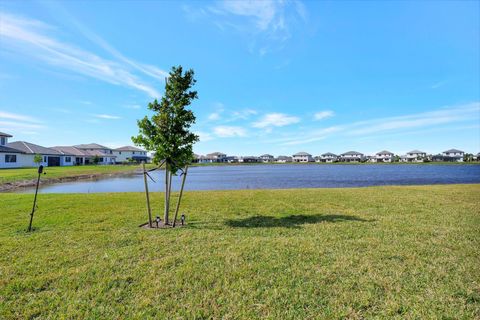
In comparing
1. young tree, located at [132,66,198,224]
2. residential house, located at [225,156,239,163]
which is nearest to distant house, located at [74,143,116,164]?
young tree, located at [132,66,198,224]

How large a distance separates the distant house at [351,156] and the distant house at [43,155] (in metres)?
153

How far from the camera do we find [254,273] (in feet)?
15.8

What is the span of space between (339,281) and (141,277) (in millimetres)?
3695

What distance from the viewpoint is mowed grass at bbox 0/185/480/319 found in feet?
12.3

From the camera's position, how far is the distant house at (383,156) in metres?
155

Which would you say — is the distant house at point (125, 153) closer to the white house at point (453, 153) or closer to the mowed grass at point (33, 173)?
the mowed grass at point (33, 173)

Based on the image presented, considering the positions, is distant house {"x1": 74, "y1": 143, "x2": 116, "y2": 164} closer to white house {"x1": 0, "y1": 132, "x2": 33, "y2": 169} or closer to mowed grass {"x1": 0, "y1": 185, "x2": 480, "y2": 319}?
white house {"x1": 0, "y1": 132, "x2": 33, "y2": 169}

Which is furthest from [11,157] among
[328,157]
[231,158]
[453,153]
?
[453,153]

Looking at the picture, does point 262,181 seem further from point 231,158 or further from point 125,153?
point 231,158

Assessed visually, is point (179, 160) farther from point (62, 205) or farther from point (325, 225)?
point (62, 205)

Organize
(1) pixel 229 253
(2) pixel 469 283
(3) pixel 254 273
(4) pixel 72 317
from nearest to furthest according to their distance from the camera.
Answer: (4) pixel 72 317, (2) pixel 469 283, (3) pixel 254 273, (1) pixel 229 253

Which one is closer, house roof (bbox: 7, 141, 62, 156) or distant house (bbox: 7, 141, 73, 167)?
distant house (bbox: 7, 141, 73, 167)

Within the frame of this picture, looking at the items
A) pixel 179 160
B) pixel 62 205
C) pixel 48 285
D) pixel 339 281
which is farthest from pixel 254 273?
pixel 62 205

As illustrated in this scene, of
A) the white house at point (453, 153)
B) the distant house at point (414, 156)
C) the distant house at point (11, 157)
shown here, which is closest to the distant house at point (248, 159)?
the distant house at point (414, 156)
